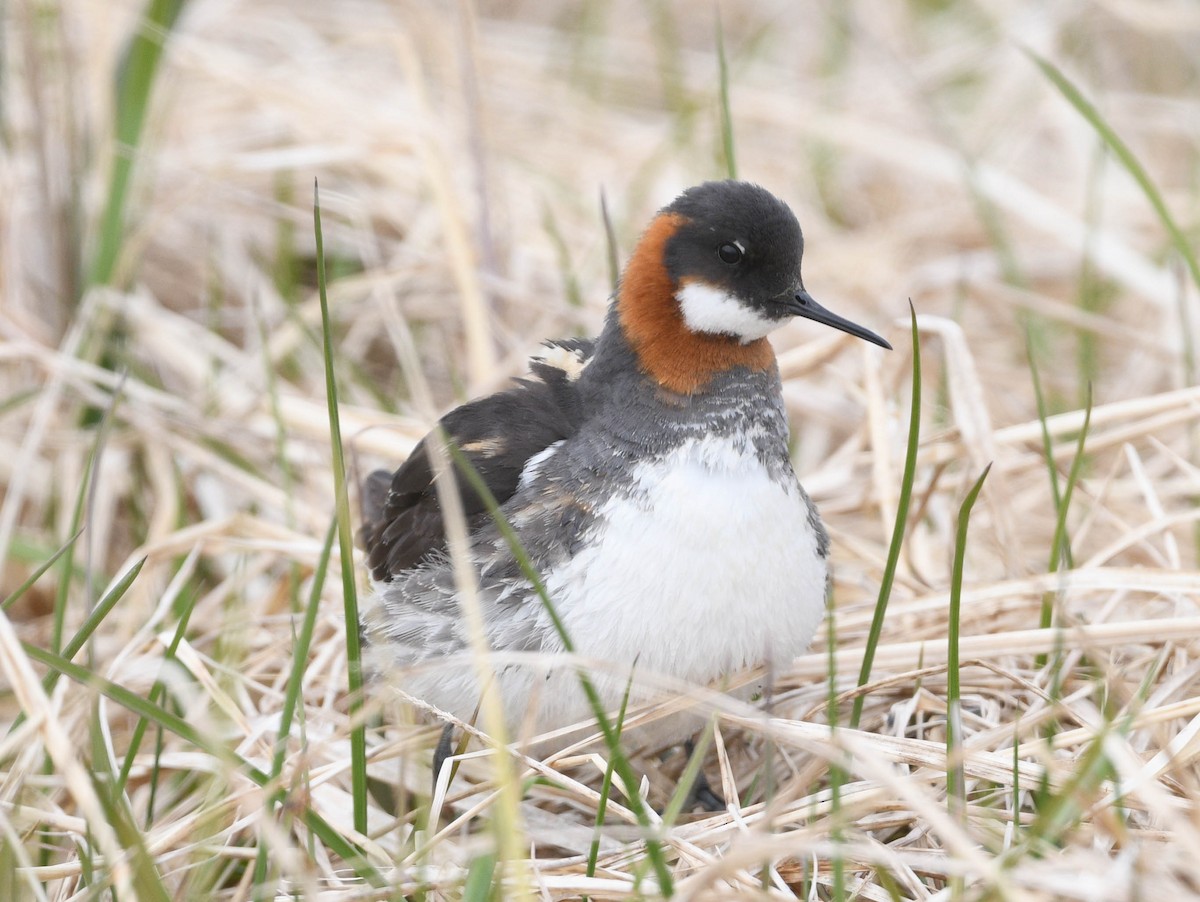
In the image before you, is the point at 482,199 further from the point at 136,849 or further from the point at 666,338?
the point at 136,849

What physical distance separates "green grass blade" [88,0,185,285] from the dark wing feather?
4.66 feet

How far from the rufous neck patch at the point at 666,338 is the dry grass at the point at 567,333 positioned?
18.3 inches

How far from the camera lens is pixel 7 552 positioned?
2955mm

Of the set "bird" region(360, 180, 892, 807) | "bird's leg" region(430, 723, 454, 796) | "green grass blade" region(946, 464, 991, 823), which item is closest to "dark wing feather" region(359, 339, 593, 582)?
"bird" region(360, 180, 892, 807)

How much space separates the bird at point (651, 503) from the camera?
2.03 meters

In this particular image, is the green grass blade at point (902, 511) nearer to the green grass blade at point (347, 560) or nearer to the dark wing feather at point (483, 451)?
the dark wing feather at point (483, 451)

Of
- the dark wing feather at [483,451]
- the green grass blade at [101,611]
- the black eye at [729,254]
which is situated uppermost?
the black eye at [729,254]

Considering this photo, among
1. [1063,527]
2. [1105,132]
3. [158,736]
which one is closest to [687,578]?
[1063,527]

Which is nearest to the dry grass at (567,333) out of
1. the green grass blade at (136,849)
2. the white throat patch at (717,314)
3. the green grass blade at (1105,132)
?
the green grass blade at (136,849)

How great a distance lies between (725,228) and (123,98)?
1.99 metres

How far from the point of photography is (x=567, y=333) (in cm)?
362

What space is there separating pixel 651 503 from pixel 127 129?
205 centimetres

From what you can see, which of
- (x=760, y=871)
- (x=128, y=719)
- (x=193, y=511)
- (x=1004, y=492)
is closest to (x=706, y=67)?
(x=193, y=511)

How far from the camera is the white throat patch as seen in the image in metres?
2.17
